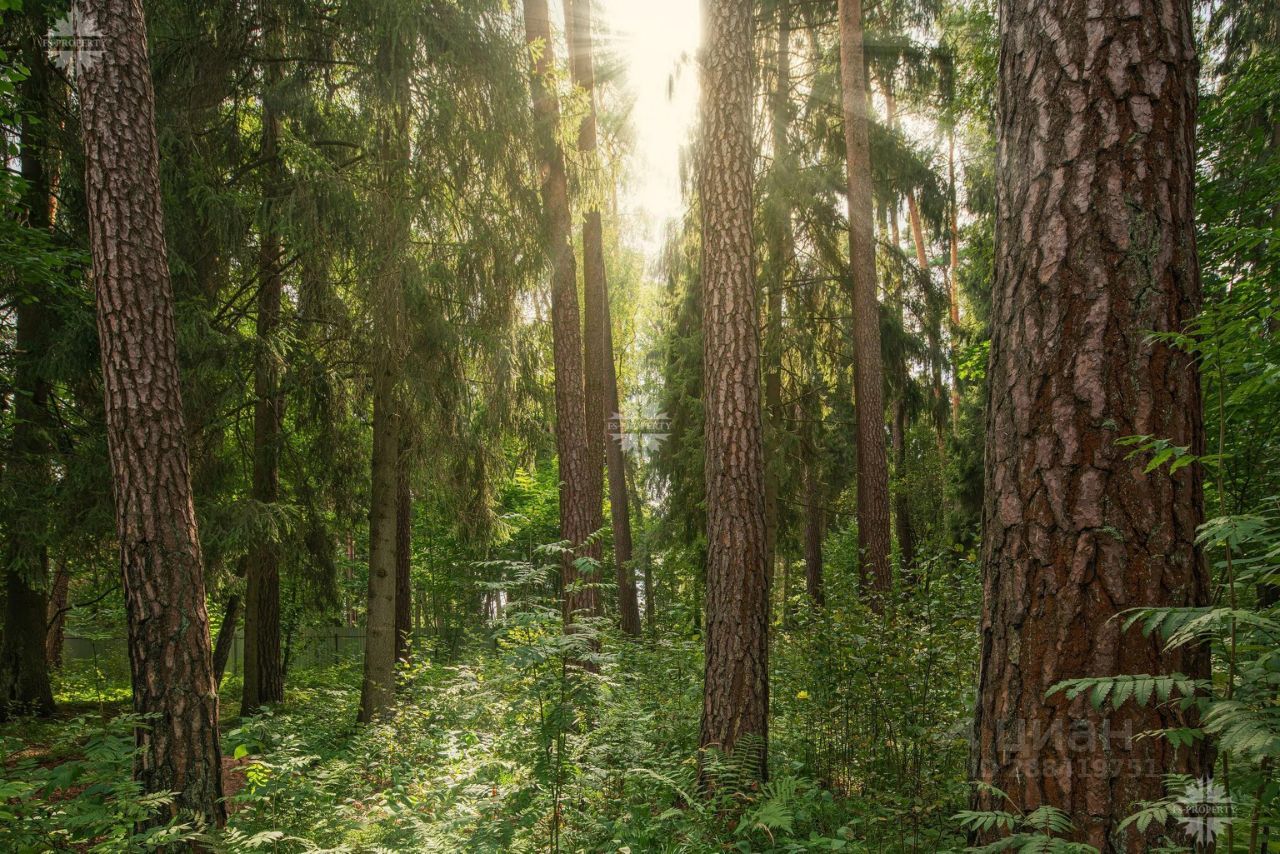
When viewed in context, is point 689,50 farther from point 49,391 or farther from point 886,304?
point 49,391

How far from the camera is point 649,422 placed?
14.7 m

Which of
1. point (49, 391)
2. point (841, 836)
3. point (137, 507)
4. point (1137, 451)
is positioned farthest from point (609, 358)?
point (1137, 451)

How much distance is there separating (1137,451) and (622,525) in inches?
458

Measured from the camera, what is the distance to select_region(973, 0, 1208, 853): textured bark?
1.77 metres

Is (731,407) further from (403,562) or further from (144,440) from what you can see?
(403,562)

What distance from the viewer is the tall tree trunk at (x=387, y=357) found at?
7652 millimetres

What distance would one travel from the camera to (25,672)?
951cm

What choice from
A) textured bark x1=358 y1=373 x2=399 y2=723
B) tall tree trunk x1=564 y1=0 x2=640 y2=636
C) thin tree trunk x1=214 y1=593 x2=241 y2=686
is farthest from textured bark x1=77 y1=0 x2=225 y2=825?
thin tree trunk x1=214 y1=593 x2=241 y2=686

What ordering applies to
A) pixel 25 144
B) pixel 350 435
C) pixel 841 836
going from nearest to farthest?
pixel 841 836
pixel 25 144
pixel 350 435

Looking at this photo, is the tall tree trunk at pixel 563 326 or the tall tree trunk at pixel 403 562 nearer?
the tall tree trunk at pixel 563 326

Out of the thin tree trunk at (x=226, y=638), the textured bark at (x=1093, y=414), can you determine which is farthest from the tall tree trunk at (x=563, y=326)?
the thin tree trunk at (x=226, y=638)

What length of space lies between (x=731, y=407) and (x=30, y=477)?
845cm

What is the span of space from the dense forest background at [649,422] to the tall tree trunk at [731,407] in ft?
0.11

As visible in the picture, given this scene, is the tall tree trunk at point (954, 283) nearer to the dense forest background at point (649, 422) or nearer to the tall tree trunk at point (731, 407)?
the dense forest background at point (649, 422)
